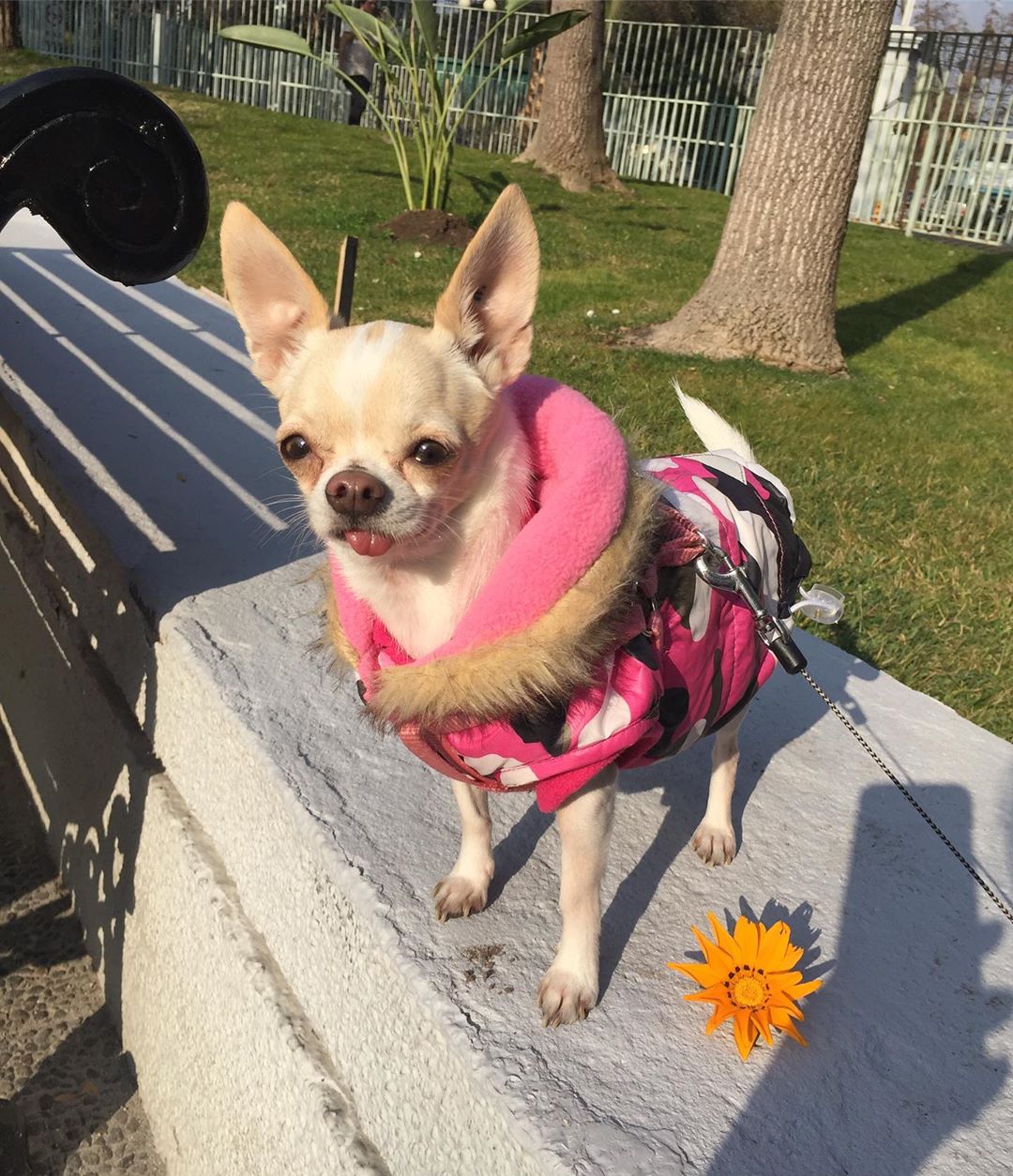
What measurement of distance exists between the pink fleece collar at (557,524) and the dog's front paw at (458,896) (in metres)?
0.48

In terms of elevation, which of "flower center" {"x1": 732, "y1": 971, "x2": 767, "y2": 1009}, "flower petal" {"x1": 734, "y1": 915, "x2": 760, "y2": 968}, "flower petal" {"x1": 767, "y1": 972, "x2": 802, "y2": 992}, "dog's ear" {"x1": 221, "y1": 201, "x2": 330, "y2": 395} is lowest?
"flower center" {"x1": 732, "y1": 971, "x2": 767, "y2": 1009}

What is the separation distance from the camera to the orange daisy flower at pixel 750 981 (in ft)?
5.33

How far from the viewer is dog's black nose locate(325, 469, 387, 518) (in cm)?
149

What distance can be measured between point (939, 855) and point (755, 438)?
12.1 ft

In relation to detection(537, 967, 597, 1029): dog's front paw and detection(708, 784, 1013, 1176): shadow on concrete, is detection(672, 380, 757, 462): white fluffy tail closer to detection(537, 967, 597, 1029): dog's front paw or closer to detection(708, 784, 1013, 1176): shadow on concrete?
detection(708, 784, 1013, 1176): shadow on concrete

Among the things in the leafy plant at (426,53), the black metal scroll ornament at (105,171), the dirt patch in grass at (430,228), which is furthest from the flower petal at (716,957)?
the dirt patch in grass at (430,228)

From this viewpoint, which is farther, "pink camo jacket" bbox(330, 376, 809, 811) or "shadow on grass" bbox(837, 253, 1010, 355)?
"shadow on grass" bbox(837, 253, 1010, 355)

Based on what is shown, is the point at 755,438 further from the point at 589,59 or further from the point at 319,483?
the point at 589,59

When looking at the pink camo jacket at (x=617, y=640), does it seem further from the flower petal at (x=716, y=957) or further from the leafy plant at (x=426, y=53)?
the leafy plant at (x=426, y=53)

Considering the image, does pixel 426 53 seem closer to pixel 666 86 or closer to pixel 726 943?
pixel 726 943

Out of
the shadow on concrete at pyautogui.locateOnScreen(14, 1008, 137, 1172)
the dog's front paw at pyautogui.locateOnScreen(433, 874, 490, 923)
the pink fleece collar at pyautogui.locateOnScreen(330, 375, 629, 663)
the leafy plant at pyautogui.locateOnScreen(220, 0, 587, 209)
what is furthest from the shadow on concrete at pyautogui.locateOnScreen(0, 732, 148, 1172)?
the leafy plant at pyautogui.locateOnScreen(220, 0, 587, 209)

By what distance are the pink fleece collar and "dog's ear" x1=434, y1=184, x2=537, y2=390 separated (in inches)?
4.6

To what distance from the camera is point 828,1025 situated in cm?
171

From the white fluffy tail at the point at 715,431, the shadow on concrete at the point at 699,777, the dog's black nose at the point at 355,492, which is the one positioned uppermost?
the dog's black nose at the point at 355,492
